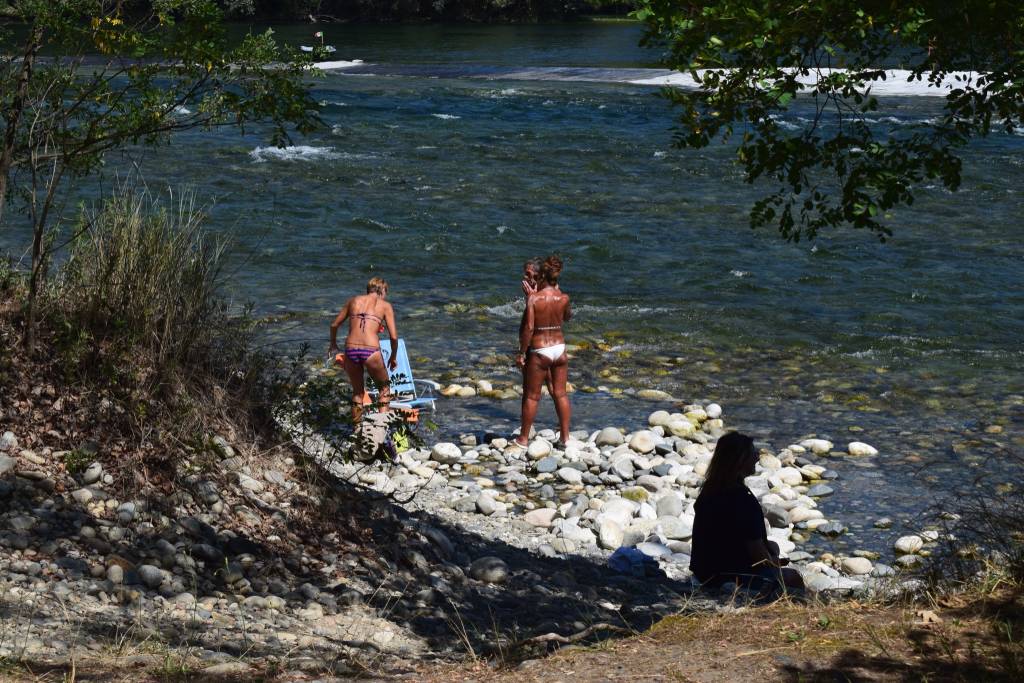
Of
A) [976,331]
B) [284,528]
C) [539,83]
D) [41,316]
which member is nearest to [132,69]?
[41,316]

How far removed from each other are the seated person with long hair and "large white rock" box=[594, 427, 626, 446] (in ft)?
12.3

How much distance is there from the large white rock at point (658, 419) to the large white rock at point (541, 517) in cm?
249

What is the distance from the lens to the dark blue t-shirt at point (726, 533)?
7016 mm

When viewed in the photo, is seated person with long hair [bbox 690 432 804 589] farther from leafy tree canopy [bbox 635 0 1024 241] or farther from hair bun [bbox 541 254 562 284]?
hair bun [bbox 541 254 562 284]

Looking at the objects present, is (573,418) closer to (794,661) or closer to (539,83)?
(794,661)

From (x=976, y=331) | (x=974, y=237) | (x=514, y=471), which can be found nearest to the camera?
(x=514, y=471)

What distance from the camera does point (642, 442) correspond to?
1078 centimetres

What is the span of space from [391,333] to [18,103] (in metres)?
4.48

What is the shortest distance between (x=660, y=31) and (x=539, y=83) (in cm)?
3587

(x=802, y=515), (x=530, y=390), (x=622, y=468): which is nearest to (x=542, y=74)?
(x=530, y=390)

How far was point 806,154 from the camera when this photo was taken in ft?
21.8

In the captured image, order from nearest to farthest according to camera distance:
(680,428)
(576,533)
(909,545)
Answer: (909,545), (576,533), (680,428)

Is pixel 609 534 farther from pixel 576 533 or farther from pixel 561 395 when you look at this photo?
pixel 561 395

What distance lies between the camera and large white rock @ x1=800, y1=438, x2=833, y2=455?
10984mm
